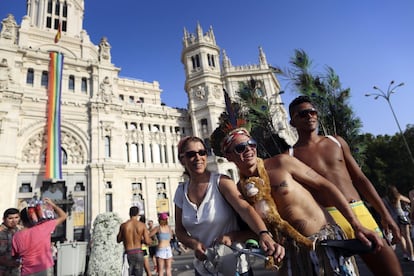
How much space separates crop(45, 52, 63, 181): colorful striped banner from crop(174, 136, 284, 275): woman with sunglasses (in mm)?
22021

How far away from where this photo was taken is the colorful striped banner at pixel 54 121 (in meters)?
20.9

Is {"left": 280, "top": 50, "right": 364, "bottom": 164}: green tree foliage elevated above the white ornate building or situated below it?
below

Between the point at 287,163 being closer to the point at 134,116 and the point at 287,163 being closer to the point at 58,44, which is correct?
the point at 134,116

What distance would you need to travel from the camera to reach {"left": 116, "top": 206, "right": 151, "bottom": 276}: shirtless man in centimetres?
559

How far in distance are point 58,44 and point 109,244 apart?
27789 mm

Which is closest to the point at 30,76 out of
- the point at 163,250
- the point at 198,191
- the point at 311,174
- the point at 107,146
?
the point at 107,146

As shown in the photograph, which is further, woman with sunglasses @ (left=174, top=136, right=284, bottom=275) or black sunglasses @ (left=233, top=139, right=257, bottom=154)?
black sunglasses @ (left=233, top=139, right=257, bottom=154)

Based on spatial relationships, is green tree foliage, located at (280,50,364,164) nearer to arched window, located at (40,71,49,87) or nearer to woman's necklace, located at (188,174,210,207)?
woman's necklace, located at (188,174,210,207)

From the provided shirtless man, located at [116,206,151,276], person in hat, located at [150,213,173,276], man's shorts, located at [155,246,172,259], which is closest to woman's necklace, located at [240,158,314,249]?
shirtless man, located at [116,206,151,276]

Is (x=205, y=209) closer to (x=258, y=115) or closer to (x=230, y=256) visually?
(x=230, y=256)

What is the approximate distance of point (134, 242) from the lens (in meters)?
5.71

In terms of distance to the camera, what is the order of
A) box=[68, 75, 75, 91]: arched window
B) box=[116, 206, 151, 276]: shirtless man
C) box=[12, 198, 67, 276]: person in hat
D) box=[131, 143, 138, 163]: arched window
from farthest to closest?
box=[131, 143, 138, 163]: arched window, box=[68, 75, 75, 91]: arched window, box=[116, 206, 151, 276]: shirtless man, box=[12, 198, 67, 276]: person in hat

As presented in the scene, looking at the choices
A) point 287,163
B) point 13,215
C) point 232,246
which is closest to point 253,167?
point 287,163

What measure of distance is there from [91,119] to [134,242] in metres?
22.3
